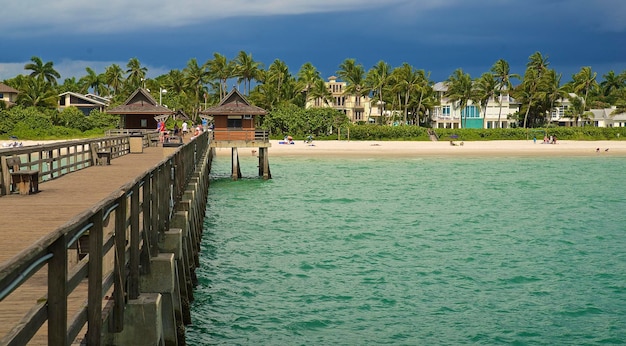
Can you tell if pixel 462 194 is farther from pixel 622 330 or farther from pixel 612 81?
pixel 612 81

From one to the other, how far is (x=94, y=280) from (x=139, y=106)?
5384cm

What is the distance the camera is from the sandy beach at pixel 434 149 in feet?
282

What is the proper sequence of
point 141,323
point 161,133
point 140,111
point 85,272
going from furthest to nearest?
1. point 140,111
2. point 161,133
3. point 141,323
4. point 85,272

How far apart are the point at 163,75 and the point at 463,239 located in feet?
401

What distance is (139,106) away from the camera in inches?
2266

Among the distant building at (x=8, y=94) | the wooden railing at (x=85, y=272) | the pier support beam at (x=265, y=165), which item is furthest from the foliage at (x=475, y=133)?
the wooden railing at (x=85, y=272)

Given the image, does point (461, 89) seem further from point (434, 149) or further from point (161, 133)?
point (161, 133)

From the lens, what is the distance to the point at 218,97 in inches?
5103

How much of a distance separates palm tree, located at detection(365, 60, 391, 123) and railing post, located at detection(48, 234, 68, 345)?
11082 centimetres

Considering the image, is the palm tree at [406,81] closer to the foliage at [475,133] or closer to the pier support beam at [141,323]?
the foliage at [475,133]

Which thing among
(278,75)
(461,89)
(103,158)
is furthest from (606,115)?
(103,158)

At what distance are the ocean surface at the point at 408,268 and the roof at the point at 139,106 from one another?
1348 centimetres

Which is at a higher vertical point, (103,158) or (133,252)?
(103,158)

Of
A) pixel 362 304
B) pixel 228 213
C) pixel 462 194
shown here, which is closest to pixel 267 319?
pixel 362 304
